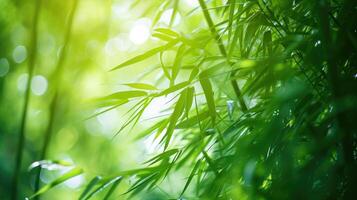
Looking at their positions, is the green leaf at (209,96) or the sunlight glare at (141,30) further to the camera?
the sunlight glare at (141,30)

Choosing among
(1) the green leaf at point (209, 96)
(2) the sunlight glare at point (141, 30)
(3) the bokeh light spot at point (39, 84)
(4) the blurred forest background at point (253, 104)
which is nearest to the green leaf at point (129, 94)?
(4) the blurred forest background at point (253, 104)

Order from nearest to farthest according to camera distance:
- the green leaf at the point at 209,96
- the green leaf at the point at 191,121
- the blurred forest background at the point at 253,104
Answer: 1. the blurred forest background at the point at 253,104
2. the green leaf at the point at 209,96
3. the green leaf at the point at 191,121

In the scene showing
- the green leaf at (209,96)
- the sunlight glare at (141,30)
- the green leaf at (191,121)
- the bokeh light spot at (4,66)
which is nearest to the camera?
the green leaf at (209,96)

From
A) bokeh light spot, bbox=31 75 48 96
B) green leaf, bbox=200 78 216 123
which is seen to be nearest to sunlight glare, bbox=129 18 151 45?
bokeh light spot, bbox=31 75 48 96

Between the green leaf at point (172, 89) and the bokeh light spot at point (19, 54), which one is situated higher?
the bokeh light spot at point (19, 54)

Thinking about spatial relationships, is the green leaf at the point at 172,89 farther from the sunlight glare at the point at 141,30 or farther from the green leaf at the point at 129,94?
the sunlight glare at the point at 141,30

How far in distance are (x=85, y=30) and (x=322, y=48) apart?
138 cm

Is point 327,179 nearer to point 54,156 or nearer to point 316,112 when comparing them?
point 316,112

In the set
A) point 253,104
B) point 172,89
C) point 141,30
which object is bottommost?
point 253,104

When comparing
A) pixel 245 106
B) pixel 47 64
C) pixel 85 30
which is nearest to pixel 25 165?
pixel 47 64

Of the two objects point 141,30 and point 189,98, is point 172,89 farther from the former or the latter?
point 141,30

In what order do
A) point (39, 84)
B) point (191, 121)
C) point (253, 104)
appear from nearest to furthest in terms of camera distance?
point (191, 121), point (253, 104), point (39, 84)

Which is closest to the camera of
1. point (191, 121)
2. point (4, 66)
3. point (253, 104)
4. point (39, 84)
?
point (191, 121)

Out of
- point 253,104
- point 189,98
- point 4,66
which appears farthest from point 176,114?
point 4,66
